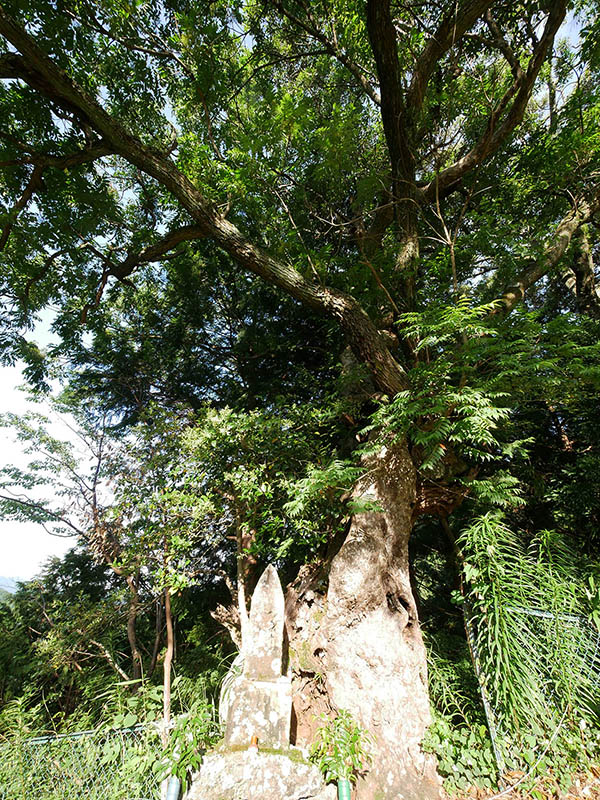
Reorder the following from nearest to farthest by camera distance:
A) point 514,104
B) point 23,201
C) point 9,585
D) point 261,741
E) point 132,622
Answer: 1. point 261,741
2. point 23,201
3. point 514,104
4. point 132,622
5. point 9,585

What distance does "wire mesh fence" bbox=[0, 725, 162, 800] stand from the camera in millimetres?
2857

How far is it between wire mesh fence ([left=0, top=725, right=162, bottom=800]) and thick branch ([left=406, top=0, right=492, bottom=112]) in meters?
7.79

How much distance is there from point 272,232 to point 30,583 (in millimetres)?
7523

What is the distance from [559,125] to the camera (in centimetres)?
594

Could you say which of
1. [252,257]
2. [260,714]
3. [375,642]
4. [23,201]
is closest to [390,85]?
[252,257]

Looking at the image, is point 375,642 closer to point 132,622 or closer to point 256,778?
point 256,778

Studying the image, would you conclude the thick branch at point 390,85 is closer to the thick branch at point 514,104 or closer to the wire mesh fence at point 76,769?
the thick branch at point 514,104

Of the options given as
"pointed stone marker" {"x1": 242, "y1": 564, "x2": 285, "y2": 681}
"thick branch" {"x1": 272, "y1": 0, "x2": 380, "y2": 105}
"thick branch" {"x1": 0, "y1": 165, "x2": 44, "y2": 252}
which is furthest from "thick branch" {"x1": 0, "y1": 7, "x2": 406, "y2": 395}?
"thick branch" {"x1": 272, "y1": 0, "x2": 380, "y2": 105}

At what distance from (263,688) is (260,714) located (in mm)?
146

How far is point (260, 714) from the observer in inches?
97.8

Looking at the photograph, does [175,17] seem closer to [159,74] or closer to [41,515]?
[159,74]

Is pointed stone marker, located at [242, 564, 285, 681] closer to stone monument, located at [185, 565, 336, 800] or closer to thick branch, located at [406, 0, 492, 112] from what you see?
stone monument, located at [185, 565, 336, 800]

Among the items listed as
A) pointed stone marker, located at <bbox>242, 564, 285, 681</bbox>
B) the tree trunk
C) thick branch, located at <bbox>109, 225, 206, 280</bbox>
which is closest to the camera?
pointed stone marker, located at <bbox>242, 564, 285, 681</bbox>

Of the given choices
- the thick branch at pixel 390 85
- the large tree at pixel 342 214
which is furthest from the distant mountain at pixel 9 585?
the thick branch at pixel 390 85
